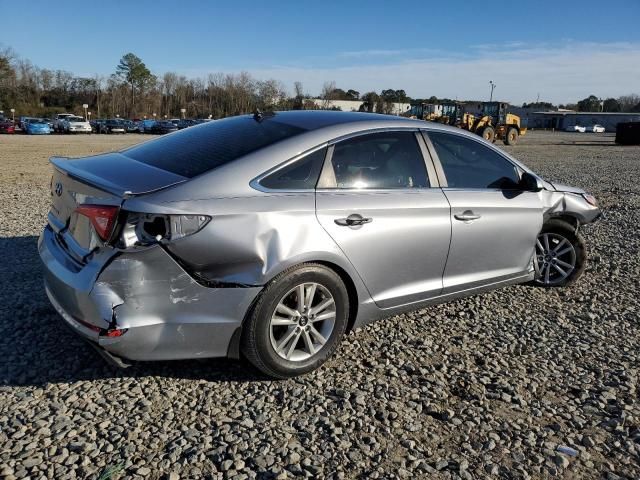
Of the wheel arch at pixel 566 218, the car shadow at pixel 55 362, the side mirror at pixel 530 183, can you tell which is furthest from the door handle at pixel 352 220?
the wheel arch at pixel 566 218

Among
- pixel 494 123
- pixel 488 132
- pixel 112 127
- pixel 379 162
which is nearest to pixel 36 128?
pixel 112 127

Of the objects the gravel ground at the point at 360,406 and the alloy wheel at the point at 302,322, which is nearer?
the gravel ground at the point at 360,406

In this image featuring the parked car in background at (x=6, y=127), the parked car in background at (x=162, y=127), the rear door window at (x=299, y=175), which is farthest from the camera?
the parked car in background at (x=162, y=127)

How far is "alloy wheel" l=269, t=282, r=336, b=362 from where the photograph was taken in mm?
3254

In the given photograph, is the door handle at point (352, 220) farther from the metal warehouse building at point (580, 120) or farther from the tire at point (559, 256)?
the metal warehouse building at point (580, 120)

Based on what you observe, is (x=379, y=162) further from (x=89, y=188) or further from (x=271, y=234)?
(x=89, y=188)

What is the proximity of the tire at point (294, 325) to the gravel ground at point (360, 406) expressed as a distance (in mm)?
144

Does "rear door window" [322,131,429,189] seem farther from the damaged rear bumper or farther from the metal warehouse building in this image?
the metal warehouse building

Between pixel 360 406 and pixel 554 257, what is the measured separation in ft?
10.3

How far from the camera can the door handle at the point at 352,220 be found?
3369 millimetres

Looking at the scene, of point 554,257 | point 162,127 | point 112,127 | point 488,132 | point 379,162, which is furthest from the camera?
point 112,127

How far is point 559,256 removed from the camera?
533cm

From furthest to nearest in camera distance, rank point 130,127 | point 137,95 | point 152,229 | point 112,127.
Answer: point 137,95 → point 130,127 → point 112,127 → point 152,229

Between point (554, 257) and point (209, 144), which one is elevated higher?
point (209, 144)
